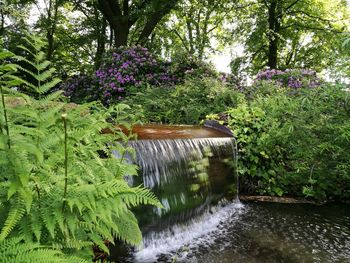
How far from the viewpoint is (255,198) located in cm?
630

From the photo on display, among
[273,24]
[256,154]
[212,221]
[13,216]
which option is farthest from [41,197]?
[273,24]

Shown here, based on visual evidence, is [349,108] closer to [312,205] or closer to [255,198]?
[312,205]

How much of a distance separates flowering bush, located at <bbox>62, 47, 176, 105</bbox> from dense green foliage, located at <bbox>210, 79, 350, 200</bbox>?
165 inches

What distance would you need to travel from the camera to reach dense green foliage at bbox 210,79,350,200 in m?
5.34

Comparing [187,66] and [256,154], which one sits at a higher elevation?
[187,66]

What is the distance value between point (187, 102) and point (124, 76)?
10.7ft

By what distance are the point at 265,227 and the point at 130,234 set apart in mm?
3145

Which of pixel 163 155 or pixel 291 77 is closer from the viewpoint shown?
pixel 163 155

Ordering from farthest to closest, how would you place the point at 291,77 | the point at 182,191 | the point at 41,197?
1. the point at 291,77
2. the point at 182,191
3. the point at 41,197

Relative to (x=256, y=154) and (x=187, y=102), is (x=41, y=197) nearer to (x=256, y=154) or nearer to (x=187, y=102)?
(x=256, y=154)

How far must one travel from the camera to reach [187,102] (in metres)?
8.69

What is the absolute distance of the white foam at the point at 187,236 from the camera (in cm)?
384

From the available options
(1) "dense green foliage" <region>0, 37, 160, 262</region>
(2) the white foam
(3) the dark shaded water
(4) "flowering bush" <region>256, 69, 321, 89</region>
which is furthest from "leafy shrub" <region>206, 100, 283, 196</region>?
(1) "dense green foliage" <region>0, 37, 160, 262</region>

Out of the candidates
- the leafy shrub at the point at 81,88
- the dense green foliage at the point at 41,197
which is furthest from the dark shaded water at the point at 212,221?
the leafy shrub at the point at 81,88
